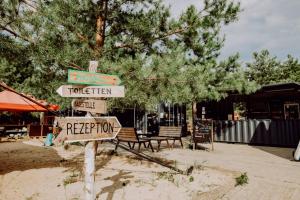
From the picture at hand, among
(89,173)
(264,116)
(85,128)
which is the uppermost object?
(264,116)

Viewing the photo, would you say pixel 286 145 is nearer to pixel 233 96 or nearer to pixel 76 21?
pixel 233 96

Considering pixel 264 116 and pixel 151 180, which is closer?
pixel 151 180

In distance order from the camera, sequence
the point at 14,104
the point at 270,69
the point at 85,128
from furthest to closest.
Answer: the point at 270,69 → the point at 14,104 → the point at 85,128

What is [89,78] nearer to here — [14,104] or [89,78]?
[89,78]

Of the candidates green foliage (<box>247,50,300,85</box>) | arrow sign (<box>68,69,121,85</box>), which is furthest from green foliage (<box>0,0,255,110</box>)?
green foliage (<box>247,50,300,85</box>)

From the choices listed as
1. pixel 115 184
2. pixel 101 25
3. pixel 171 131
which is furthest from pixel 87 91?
pixel 171 131

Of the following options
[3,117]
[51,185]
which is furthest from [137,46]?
[3,117]

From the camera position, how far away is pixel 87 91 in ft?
10.3

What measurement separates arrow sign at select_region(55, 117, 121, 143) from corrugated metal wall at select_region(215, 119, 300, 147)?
33.4 feet

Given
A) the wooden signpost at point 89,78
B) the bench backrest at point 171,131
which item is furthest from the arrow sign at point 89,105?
the bench backrest at point 171,131

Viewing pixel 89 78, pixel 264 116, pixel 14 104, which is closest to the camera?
pixel 89 78

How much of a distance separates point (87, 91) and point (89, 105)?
0.57 ft

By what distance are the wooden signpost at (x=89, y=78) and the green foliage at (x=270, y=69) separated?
135ft

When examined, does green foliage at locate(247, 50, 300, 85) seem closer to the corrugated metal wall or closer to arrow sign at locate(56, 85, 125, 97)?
the corrugated metal wall
